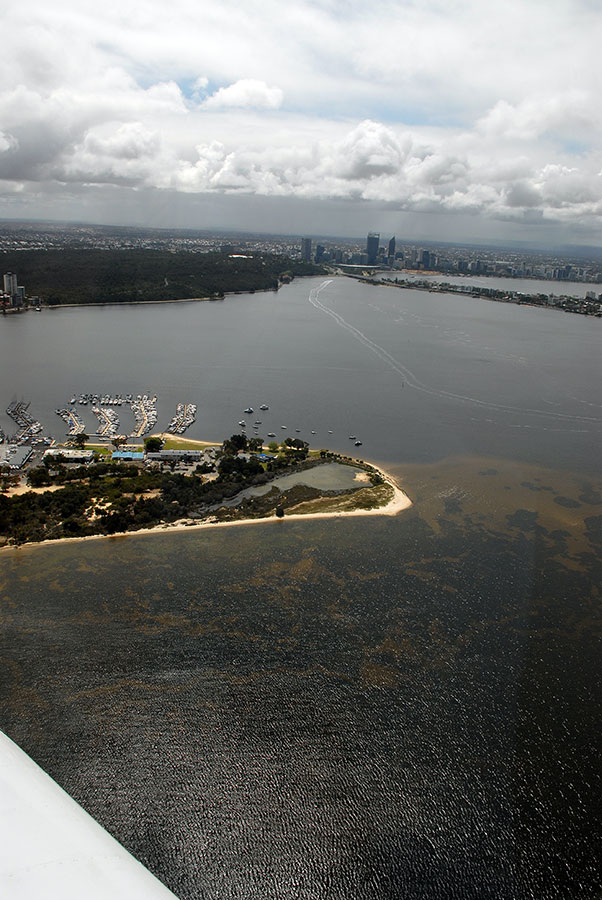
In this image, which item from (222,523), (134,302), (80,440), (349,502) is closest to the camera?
(222,523)

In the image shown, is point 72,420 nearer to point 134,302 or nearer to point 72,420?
point 72,420

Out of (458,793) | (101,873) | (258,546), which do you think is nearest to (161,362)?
(258,546)

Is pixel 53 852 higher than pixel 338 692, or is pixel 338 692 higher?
pixel 53 852

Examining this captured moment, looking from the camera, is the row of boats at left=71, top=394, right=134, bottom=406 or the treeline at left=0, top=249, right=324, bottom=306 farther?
the treeline at left=0, top=249, right=324, bottom=306

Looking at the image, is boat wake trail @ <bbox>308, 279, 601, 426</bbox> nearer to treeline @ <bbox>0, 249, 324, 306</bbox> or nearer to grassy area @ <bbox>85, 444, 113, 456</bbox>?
grassy area @ <bbox>85, 444, 113, 456</bbox>

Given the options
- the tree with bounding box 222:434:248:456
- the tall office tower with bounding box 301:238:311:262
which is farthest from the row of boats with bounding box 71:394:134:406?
the tall office tower with bounding box 301:238:311:262

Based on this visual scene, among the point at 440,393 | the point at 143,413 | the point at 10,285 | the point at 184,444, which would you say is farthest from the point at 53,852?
the point at 10,285
